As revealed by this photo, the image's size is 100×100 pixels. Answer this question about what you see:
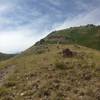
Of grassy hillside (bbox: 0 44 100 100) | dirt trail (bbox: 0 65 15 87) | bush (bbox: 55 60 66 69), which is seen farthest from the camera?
dirt trail (bbox: 0 65 15 87)

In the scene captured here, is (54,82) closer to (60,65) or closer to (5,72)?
(60,65)

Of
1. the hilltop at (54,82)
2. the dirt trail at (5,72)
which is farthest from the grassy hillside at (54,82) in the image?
the dirt trail at (5,72)

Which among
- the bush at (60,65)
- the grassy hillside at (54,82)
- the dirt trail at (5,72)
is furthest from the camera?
the dirt trail at (5,72)

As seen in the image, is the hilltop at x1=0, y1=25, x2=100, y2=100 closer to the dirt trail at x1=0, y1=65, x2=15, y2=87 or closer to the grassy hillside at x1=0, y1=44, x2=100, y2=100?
the grassy hillside at x1=0, y1=44, x2=100, y2=100

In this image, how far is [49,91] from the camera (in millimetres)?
18922

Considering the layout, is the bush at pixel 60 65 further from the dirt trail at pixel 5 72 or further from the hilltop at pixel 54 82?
the dirt trail at pixel 5 72

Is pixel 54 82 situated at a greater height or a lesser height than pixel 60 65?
lesser

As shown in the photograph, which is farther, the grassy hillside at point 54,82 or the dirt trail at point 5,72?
the dirt trail at point 5,72

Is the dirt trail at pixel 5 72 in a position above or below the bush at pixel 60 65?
below

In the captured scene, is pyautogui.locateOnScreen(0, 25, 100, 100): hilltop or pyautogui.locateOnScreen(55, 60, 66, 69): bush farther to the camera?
pyautogui.locateOnScreen(55, 60, 66, 69): bush

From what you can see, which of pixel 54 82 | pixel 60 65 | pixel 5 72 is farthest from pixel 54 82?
pixel 5 72

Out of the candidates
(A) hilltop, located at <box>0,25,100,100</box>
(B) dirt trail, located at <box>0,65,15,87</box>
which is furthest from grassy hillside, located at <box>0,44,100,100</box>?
(B) dirt trail, located at <box>0,65,15,87</box>

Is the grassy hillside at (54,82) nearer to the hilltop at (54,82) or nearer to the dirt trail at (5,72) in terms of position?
the hilltop at (54,82)

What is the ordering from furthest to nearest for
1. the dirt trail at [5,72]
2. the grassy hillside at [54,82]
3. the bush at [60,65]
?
the dirt trail at [5,72], the bush at [60,65], the grassy hillside at [54,82]
